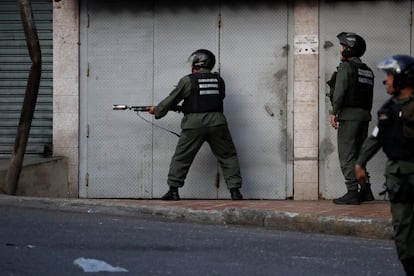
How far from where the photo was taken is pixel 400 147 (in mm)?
6863

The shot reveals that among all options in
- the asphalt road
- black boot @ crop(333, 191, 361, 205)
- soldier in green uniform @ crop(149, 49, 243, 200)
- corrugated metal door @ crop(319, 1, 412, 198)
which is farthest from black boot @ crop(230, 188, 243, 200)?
the asphalt road

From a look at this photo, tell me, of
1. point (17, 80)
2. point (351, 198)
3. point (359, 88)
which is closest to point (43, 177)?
point (17, 80)

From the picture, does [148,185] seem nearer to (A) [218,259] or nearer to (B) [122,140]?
(B) [122,140]

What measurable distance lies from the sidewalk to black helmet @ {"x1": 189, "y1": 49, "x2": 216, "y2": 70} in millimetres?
1606

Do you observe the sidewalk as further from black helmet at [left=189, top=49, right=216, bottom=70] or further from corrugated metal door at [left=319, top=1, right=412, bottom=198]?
black helmet at [left=189, top=49, right=216, bottom=70]

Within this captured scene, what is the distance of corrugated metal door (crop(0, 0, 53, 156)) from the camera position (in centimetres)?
1329

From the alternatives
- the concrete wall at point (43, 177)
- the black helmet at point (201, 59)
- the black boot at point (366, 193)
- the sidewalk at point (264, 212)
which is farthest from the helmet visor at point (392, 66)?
the concrete wall at point (43, 177)

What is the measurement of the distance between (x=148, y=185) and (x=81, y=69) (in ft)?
5.69

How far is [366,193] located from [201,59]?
2483mm

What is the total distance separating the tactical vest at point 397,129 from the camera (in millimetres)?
6816

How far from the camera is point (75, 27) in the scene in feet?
42.8

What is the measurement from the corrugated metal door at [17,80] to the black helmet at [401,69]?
7176 millimetres

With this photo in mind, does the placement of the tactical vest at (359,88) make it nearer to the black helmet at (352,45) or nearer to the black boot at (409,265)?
the black helmet at (352,45)

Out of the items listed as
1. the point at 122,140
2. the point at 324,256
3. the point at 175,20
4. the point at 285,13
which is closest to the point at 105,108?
the point at 122,140
